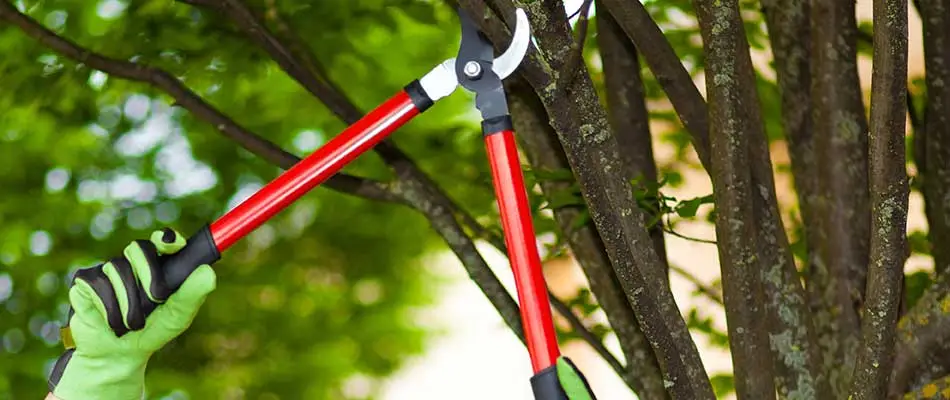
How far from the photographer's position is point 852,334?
3.63 feet

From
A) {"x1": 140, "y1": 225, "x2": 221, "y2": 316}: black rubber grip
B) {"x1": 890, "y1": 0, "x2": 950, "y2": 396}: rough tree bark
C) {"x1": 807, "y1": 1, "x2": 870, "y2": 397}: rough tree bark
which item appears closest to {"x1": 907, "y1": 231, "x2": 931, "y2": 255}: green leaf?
{"x1": 890, "y1": 0, "x2": 950, "y2": 396}: rough tree bark

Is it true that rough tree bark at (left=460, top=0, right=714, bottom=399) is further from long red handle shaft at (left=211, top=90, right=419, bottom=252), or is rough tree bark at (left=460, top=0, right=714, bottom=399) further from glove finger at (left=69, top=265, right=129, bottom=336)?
glove finger at (left=69, top=265, right=129, bottom=336)

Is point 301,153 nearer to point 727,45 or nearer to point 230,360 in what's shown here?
point 230,360

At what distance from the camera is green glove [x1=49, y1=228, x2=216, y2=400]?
0.90 m

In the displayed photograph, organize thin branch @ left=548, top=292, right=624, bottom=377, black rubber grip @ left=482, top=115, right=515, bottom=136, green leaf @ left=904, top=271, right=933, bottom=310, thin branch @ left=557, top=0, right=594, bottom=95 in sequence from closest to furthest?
thin branch @ left=557, top=0, right=594, bottom=95
black rubber grip @ left=482, top=115, right=515, bottom=136
thin branch @ left=548, top=292, right=624, bottom=377
green leaf @ left=904, top=271, right=933, bottom=310

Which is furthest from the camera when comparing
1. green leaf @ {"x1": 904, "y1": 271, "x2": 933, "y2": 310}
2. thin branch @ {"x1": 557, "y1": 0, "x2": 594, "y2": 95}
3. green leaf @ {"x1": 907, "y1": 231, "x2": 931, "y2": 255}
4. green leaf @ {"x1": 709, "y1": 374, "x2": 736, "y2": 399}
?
green leaf @ {"x1": 709, "y1": 374, "x2": 736, "y2": 399}

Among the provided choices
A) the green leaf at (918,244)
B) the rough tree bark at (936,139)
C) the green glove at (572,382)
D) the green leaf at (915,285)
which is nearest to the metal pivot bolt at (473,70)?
the green glove at (572,382)

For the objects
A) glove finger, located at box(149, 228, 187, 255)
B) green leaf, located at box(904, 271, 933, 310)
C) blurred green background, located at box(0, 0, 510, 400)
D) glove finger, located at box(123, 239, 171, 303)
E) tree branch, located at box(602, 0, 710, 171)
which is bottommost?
glove finger, located at box(123, 239, 171, 303)

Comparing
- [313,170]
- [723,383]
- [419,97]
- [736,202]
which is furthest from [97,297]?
[723,383]

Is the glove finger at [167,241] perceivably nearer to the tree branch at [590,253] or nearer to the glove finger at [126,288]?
the glove finger at [126,288]

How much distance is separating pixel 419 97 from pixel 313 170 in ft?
0.36

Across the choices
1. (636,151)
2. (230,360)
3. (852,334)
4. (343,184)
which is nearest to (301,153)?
(230,360)

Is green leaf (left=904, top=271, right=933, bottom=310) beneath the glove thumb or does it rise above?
above

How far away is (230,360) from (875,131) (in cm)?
174
